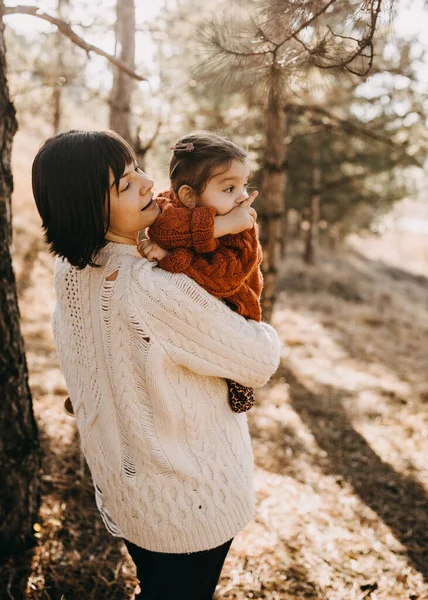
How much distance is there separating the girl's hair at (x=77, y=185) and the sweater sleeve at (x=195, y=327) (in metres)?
0.19

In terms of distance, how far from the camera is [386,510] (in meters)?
3.51

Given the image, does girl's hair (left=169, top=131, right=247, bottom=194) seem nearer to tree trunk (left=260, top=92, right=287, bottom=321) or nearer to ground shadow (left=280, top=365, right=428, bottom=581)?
ground shadow (left=280, top=365, right=428, bottom=581)

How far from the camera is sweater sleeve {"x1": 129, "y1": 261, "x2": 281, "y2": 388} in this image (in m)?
1.42

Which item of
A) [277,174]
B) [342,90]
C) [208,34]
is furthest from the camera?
[342,90]

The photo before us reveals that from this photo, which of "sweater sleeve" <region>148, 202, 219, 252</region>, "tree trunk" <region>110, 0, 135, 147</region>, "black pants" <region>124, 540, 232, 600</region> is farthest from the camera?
"tree trunk" <region>110, 0, 135, 147</region>

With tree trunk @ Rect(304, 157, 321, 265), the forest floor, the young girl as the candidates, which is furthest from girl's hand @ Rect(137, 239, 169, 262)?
tree trunk @ Rect(304, 157, 321, 265)

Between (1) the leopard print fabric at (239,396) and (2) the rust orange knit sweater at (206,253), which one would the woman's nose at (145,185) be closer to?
(2) the rust orange knit sweater at (206,253)

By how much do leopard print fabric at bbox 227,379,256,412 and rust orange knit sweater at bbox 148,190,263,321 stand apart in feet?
0.81

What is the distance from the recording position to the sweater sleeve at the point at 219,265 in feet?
4.83

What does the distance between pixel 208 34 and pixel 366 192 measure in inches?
444

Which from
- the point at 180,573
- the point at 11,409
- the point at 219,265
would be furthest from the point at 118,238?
the point at 11,409

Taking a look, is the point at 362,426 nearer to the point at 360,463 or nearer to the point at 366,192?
the point at 360,463

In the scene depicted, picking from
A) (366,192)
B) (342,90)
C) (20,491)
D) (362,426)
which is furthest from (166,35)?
(366,192)

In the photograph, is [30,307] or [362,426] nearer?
[362,426]
